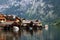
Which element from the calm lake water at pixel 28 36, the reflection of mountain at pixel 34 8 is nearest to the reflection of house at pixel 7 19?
the reflection of mountain at pixel 34 8

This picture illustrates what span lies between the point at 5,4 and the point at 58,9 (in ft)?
12.9

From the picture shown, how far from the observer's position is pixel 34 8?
59.2 feet

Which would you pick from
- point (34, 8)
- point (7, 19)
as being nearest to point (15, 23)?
point (7, 19)

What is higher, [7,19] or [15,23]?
[7,19]

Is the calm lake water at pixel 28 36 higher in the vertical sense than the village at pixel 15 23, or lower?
lower

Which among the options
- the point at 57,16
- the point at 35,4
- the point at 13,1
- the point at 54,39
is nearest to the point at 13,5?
the point at 13,1

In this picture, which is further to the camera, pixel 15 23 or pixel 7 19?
pixel 7 19

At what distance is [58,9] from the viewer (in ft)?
63.1

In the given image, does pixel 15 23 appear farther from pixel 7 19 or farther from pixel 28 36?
pixel 28 36

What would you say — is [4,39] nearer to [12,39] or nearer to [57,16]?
[12,39]

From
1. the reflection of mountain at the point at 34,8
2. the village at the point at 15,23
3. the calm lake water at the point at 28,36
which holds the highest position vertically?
the reflection of mountain at the point at 34,8

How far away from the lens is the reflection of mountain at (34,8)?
1732cm

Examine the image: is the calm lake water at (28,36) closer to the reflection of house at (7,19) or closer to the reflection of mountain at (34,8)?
the reflection of house at (7,19)

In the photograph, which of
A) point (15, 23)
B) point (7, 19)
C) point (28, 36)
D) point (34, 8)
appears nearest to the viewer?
point (28, 36)
